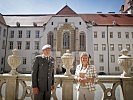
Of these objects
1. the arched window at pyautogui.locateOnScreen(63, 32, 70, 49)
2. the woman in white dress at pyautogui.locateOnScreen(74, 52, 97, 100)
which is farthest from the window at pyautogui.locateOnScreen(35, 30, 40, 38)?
the woman in white dress at pyautogui.locateOnScreen(74, 52, 97, 100)

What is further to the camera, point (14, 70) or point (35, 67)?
point (14, 70)

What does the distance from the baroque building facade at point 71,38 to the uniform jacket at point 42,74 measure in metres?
33.5

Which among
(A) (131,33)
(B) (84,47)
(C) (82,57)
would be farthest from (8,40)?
(C) (82,57)

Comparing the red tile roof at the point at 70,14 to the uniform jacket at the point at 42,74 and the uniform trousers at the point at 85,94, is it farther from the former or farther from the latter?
the uniform trousers at the point at 85,94

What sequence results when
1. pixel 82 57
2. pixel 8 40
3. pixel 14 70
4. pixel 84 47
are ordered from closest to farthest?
1. pixel 82 57
2. pixel 14 70
3. pixel 84 47
4. pixel 8 40

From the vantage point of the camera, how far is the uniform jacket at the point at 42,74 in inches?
188

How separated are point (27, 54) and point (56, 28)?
859cm

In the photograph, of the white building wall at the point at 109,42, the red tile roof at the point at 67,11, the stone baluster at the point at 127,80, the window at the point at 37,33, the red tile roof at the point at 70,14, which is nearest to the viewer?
the stone baluster at the point at 127,80

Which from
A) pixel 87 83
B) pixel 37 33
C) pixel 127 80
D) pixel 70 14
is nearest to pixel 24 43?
pixel 37 33

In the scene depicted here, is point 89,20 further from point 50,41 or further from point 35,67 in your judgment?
point 35,67

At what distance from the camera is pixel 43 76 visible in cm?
482

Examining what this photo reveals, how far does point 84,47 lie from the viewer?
40000mm

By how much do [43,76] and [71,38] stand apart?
117 feet

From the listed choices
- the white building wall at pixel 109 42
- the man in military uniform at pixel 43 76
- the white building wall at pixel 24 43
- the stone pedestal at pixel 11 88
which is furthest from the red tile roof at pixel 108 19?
the man in military uniform at pixel 43 76
